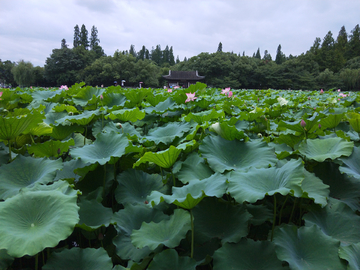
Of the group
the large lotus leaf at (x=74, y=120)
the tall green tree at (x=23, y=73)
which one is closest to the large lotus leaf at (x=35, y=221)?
the large lotus leaf at (x=74, y=120)

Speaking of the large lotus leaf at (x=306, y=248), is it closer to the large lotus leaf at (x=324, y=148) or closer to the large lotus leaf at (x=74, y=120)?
the large lotus leaf at (x=324, y=148)

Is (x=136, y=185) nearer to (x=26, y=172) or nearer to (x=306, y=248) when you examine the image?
(x=26, y=172)

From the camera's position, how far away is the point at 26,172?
35.0 inches

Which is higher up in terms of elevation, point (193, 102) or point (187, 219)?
point (193, 102)

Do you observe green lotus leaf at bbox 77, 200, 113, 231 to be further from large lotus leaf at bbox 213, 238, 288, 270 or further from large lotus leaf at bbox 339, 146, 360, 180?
large lotus leaf at bbox 339, 146, 360, 180

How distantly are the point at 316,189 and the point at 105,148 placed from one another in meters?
0.88

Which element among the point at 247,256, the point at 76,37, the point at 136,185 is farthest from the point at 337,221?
the point at 76,37

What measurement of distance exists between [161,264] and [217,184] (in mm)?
276

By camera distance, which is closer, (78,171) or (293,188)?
(293,188)

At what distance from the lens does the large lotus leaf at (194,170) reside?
85 centimetres

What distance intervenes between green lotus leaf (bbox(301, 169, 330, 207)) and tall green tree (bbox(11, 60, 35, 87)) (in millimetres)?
42731

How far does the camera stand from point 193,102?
185 cm

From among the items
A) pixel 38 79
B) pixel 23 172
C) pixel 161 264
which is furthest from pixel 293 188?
pixel 38 79

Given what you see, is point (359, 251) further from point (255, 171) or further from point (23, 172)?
point (23, 172)
